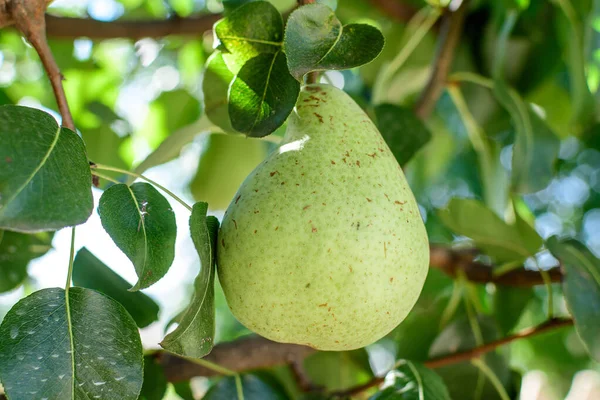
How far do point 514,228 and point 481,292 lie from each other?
0.40 m

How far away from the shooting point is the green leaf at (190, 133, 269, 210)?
1.28 m

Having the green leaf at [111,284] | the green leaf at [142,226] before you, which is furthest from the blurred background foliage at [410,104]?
the green leaf at [142,226]

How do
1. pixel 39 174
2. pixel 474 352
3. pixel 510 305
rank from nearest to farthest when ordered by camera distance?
pixel 39 174 → pixel 474 352 → pixel 510 305

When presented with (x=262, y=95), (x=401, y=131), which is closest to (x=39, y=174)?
(x=262, y=95)

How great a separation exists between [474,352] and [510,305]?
198 mm

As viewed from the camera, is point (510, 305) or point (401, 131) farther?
point (510, 305)

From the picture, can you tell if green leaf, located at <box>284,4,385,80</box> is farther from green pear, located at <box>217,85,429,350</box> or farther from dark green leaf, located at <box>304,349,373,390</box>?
dark green leaf, located at <box>304,349,373,390</box>

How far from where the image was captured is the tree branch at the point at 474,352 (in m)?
1.03

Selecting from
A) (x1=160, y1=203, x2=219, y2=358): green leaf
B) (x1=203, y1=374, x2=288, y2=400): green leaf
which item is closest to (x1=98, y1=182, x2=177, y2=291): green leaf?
(x1=160, y1=203, x2=219, y2=358): green leaf

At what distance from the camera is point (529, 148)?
1.15m

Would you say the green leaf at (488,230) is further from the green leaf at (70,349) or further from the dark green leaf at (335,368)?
the green leaf at (70,349)

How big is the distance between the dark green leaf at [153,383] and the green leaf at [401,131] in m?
0.48

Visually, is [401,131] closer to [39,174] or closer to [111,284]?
[111,284]

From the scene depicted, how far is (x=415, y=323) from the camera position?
1.26m
